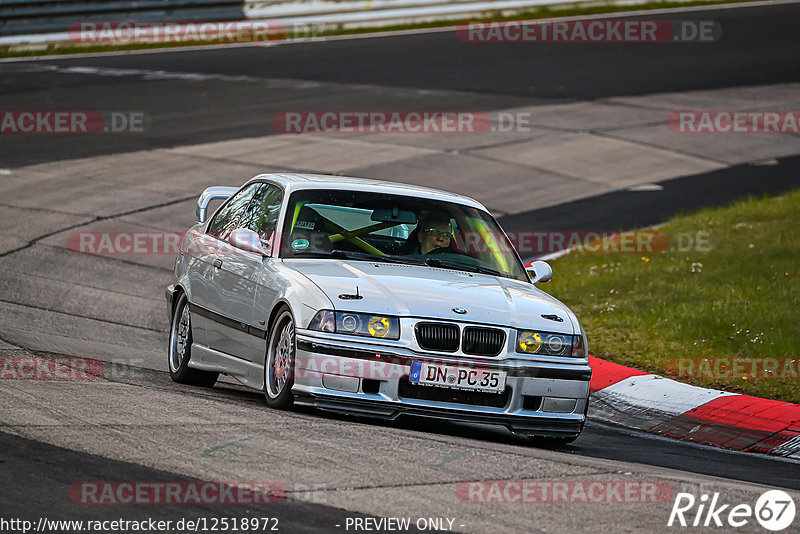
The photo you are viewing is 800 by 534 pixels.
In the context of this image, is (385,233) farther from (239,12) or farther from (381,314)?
(239,12)

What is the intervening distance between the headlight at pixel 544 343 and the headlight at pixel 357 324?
2.45 ft

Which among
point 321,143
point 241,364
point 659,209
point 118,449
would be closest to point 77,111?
point 321,143

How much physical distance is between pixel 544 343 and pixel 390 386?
3.22 feet

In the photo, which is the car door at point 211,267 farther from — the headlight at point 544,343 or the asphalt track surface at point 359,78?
the asphalt track surface at point 359,78

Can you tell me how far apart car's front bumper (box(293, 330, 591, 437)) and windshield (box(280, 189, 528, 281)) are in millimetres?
1111

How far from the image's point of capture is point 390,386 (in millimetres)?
7117

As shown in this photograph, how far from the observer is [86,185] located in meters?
17.7

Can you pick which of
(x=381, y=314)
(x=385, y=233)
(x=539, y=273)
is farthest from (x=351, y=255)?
(x=539, y=273)

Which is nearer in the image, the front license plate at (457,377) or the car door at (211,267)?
the front license plate at (457,377)

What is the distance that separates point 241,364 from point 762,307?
A: 5.21 m

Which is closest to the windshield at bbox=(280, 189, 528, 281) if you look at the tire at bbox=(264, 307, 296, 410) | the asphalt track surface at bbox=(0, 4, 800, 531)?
the tire at bbox=(264, 307, 296, 410)

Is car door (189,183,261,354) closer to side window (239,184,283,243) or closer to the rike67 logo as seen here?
side window (239,184,283,243)

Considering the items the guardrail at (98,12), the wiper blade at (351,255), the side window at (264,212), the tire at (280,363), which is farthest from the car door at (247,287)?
the guardrail at (98,12)

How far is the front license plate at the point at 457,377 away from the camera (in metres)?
7.14
